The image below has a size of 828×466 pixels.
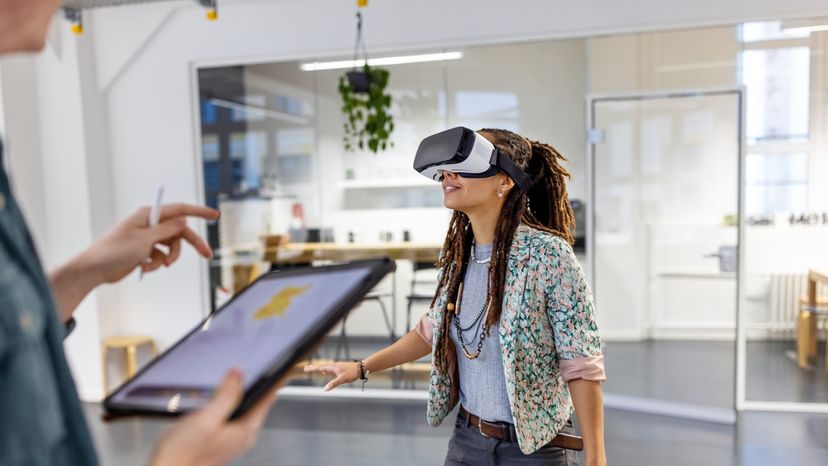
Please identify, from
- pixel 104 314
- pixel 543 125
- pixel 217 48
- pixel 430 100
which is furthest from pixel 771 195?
pixel 104 314

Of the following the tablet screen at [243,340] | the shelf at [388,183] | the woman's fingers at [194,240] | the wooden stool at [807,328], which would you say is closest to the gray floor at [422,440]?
the wooden stool at [807,328]

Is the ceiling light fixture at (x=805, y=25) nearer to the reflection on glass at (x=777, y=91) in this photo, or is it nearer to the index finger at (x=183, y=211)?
the reflection on glass at (x=777, y=91)

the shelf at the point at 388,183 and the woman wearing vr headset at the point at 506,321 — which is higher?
the shelf at the point at 388,183

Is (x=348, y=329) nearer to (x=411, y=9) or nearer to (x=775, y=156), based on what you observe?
(x=411, y=9)

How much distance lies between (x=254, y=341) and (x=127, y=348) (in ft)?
15.0

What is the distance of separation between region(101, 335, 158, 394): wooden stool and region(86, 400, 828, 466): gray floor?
1.65ft

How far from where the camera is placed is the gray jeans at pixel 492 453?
1596 millimetres

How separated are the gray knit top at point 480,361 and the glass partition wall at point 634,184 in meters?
2.61

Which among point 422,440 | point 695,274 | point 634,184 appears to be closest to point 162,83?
point 422,440

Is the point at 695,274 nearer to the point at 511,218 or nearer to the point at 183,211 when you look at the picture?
the point at 511,218

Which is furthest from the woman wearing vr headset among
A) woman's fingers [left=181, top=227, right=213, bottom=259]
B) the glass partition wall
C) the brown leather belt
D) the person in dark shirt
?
the glass partition wall

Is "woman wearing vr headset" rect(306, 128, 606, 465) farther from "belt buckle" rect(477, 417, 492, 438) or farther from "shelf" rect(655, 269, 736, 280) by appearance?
"shelf" rect(655, 269, 736, 280)

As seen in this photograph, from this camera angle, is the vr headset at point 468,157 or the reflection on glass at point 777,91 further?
the reflection on glass at point 777,91

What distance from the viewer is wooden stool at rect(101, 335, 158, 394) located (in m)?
4.68
